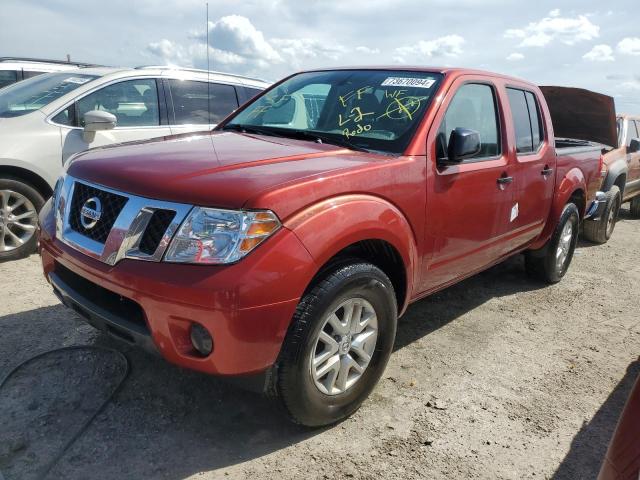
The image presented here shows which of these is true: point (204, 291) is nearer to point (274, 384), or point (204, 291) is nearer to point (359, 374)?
point (274, 384)

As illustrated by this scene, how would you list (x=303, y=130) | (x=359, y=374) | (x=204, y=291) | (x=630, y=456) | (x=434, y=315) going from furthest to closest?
(x=434, y=315), (x=303, y=130), (x=359, y=374), (x=204, y=291), (x=630, y=456)

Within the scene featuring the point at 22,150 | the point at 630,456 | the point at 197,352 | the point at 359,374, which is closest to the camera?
the point at 630,456

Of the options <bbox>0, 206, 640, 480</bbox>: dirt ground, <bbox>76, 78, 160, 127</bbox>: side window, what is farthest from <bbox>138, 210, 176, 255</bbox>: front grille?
<bbox>76, 78, 160, 127</bbox>: side window

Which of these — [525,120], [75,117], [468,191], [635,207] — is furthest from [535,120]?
[635,207]

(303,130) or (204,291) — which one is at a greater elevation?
(303,130)

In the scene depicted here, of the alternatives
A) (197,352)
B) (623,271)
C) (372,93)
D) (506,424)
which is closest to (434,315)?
(506,424)

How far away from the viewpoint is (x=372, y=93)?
11.1ft

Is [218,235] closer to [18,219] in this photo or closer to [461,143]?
[461,143]

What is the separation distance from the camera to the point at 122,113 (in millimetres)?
5262

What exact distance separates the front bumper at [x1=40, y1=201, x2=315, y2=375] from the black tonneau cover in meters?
7.18

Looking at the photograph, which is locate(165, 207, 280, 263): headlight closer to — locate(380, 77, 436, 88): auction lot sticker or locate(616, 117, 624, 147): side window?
locate(380, 77, 436, 88): auction lot sticker

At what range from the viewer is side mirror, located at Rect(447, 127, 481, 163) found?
299 centimetres

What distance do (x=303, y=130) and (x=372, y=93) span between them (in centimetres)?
49

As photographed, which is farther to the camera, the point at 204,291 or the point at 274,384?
the point at 274,384
